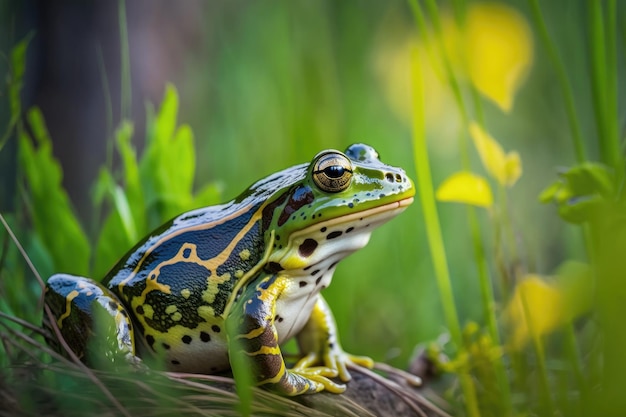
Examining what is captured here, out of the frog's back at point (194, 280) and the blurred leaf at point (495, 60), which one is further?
the blurred leaf at point (495, 60)

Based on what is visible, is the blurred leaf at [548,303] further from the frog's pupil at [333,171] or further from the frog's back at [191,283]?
the frog's back at [191,283]

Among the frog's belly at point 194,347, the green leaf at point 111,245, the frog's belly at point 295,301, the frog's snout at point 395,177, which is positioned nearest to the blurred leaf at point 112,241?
the green leaf at point 111,245

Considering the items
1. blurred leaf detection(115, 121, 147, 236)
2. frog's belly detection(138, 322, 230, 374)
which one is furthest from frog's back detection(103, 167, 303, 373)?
blurred leaf detection(115, 121, 147, 236)

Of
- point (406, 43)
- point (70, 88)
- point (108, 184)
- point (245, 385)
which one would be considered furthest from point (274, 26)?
point (245, 385)

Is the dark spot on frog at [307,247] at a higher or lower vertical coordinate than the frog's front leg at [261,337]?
higher

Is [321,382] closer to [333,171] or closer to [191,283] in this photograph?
[191,283]

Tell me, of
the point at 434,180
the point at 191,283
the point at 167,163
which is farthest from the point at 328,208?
the point at 434,180
